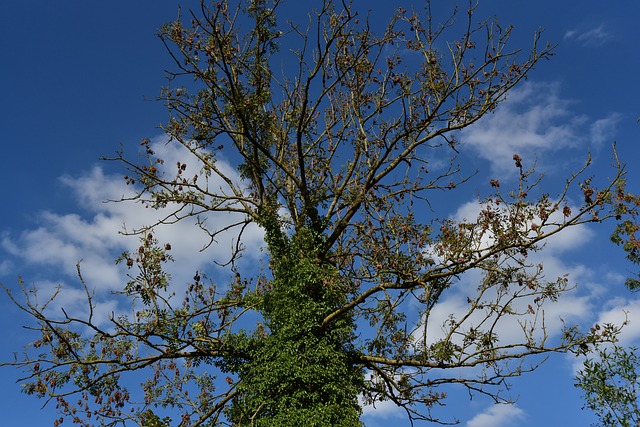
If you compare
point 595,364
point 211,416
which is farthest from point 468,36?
point 211,416

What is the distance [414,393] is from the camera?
1449 cm

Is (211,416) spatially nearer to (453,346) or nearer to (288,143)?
(453,346)

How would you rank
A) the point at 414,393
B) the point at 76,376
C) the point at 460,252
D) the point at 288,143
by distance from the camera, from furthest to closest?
1. the point at 288,143
2. the point at 414,393
3. the point at 76,376
4. the point at 460,252

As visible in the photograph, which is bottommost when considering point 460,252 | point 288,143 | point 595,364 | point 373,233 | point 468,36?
point 595,364

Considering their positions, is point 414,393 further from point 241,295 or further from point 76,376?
point 76,376

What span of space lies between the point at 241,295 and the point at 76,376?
425cm

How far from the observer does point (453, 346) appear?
13.1 meters

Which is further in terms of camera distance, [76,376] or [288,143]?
[288,143]

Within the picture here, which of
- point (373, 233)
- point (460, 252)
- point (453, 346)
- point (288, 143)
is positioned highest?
point (288, 143)

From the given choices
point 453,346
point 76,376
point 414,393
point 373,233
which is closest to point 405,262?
point 373,233

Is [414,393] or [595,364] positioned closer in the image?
[595,364]

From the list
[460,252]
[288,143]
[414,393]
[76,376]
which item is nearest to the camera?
[460,252]

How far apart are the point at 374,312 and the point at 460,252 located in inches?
128

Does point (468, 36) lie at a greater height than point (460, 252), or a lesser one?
greater
